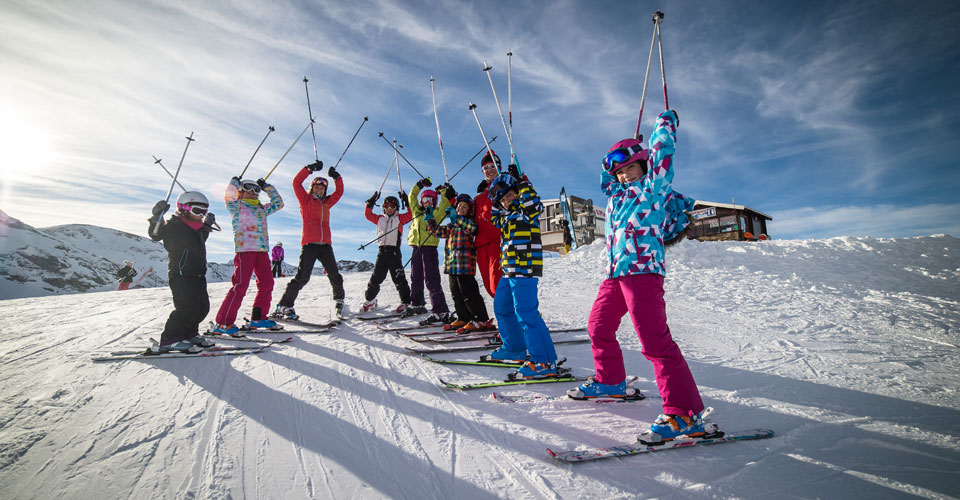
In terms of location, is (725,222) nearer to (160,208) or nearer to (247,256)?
(247,256)

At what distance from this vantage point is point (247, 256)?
5305 mm

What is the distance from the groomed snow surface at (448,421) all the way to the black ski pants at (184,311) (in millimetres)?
514

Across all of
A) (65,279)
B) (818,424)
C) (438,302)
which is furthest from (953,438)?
(65,279)

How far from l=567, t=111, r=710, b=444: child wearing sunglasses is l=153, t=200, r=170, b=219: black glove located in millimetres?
4818

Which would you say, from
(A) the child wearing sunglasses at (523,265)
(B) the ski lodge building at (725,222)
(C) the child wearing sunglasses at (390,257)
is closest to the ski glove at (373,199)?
(C) the child wearing sunglasses at (390,257)

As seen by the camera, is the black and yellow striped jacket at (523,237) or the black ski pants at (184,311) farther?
the black ski pants at (184,311)

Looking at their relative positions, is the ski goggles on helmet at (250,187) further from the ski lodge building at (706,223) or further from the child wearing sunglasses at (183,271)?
the ski lodge building at (706,223)

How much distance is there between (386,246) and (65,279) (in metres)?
57.4

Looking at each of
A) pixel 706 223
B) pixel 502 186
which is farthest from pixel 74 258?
pixel 706 223

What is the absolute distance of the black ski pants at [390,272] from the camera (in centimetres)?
686

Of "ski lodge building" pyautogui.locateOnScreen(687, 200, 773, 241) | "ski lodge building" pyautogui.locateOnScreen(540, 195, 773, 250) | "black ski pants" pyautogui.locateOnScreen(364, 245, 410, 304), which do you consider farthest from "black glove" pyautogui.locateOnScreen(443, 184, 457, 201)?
"ski lodge building" pyautogui.locateOnScreen(687, 200, 773, 241)

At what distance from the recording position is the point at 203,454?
2.06m

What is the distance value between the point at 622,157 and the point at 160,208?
4.96m

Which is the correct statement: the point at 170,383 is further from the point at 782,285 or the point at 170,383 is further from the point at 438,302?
the point at 782,285
